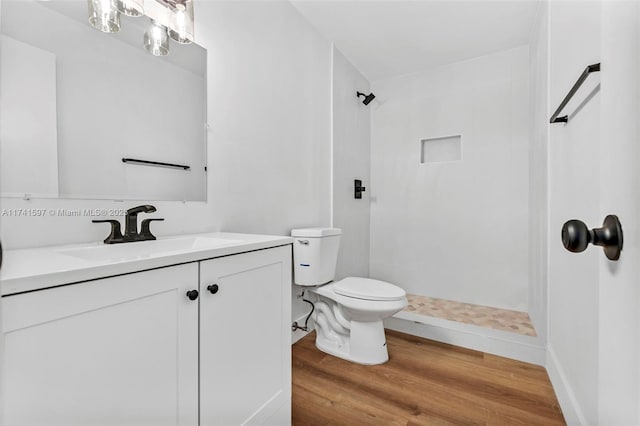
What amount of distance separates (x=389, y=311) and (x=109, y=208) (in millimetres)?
1459

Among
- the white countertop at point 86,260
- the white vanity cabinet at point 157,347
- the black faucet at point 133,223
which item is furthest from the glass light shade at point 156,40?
the white vanity cabinet at point 157,347

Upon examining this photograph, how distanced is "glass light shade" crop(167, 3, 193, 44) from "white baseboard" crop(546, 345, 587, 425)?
2.26 metres

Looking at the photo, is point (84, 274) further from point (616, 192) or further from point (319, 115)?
point (319, 115)

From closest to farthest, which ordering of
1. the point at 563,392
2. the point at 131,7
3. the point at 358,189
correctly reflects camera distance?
1. the point at 131,7
2. the point at 563,392
3. the point at 358,189

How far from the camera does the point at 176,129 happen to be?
1.42m

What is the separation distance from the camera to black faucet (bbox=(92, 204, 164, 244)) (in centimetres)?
111

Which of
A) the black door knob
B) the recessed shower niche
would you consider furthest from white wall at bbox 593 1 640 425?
the recessed shower niche

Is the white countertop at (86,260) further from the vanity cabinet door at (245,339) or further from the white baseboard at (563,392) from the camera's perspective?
the white baseboard at (563,392)

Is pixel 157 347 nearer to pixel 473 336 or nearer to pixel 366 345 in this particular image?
pixel 366 345

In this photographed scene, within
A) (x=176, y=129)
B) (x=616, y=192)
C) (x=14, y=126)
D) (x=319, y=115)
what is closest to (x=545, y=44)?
(x=319, y=115)

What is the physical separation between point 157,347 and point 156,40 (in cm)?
124

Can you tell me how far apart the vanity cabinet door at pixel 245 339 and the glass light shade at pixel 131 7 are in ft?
3.46

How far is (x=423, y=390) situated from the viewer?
5.32 ft

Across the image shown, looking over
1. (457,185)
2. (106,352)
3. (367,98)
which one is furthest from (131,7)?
(457,185)
